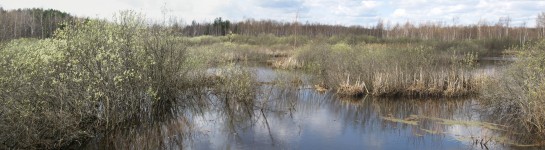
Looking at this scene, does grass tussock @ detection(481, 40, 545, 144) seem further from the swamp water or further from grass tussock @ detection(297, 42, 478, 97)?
grass tussock @ detection(297, 42, 478, 97)

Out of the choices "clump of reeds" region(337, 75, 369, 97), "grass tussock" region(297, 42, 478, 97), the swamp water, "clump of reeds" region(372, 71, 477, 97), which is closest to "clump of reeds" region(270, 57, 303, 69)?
"grass tussock" region(297, 42, 478, 97)

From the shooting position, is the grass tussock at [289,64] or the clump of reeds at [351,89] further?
the grass tussock at [289,64]

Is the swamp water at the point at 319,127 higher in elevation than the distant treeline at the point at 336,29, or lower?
lower

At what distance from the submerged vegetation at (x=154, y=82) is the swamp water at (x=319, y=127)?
28 cm

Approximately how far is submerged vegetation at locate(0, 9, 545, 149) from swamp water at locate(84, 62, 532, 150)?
0.28 metres

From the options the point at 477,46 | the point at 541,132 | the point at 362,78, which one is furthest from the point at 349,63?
the point at 477,46

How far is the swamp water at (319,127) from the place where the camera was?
10227mm

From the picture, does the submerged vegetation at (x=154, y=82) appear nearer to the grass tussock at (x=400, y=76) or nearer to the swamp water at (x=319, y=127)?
the grass tussock at (x=400, y=76)

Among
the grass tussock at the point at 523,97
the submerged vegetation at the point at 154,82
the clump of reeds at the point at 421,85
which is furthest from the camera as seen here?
the clump of reeds at the point at 421,85

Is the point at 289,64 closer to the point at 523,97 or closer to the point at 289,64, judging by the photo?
the point at 289,64

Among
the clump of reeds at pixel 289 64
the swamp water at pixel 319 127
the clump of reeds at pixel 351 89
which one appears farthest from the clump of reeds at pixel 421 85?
the clump of reeds at pixel 289 64

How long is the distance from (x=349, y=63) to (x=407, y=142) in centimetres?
745

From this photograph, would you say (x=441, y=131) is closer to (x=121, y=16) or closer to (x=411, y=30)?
(x=121, y=16)

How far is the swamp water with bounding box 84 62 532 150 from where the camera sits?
10.2 meters
